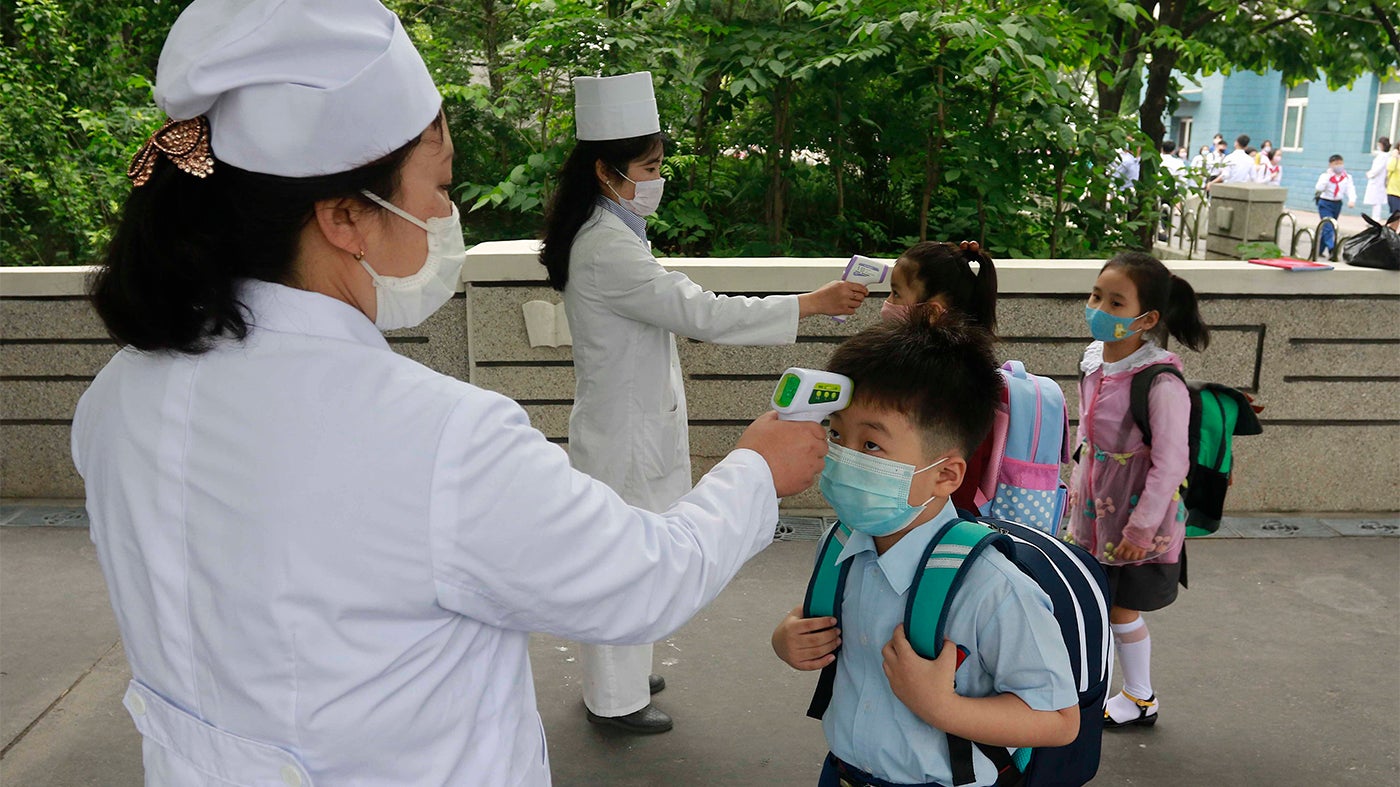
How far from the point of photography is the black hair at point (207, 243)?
4.62 ft

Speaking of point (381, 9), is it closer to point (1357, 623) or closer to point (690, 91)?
point (1357, 623)

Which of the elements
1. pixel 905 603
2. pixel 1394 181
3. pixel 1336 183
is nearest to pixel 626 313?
pixel 905 603

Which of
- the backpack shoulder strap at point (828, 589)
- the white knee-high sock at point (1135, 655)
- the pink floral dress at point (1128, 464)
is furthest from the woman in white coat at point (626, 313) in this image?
the backpack shoulder strap at point (828, 589)

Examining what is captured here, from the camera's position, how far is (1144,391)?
3.52m

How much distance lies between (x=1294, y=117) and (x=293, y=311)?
113ft

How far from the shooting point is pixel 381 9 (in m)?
1.47

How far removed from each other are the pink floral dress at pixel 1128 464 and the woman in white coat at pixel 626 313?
0.83 meters

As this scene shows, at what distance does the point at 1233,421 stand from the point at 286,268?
122 inches

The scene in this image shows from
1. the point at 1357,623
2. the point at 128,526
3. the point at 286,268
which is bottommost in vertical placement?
the point at 1357,623

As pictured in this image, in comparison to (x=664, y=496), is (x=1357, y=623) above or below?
below

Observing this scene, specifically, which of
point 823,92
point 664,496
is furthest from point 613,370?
point 823,92

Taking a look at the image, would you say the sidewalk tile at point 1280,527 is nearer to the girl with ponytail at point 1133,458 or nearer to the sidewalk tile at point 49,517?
the girl with ponytail at point 1133,458

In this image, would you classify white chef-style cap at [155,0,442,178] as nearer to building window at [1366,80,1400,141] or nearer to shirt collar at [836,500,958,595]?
shirt collar at [836,500,958,595]

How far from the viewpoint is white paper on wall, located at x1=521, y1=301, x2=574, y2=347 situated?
→ 5.55m
